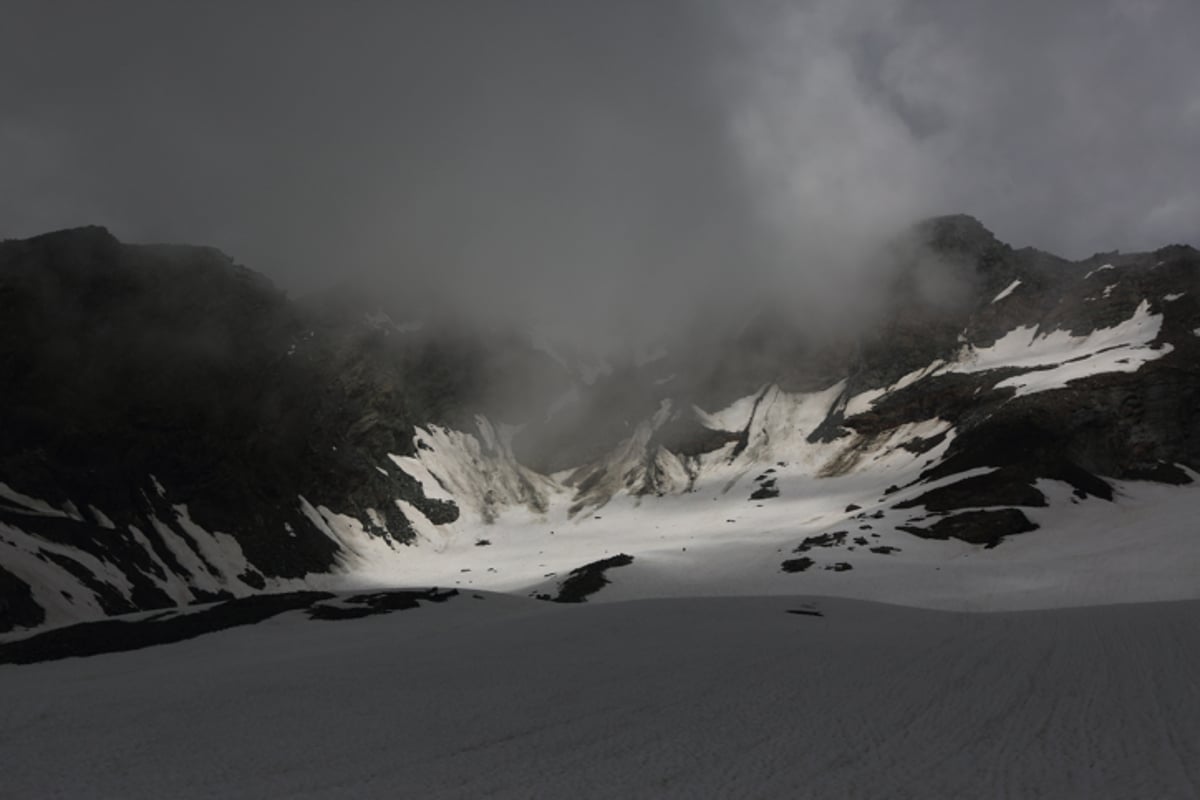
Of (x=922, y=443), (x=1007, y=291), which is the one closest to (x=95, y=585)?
(x=922, y=443)

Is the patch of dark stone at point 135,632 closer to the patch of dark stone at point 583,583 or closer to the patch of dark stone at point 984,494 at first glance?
the patch of dark stone at point 583,583

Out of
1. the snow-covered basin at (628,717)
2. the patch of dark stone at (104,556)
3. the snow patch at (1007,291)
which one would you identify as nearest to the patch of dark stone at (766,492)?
the snow patch at (1007,291)

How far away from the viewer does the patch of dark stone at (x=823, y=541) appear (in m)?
64.2

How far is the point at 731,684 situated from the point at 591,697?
290 cm

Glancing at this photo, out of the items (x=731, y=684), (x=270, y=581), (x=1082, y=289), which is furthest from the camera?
(x=1082, y=289)

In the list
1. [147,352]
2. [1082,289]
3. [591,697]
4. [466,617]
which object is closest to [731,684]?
[591,697]

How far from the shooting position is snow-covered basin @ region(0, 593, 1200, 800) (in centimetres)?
804

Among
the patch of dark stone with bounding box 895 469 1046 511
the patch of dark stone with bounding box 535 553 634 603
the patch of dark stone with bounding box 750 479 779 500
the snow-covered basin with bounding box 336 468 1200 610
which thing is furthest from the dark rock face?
the patch of dark stone with bounding box 895 469 1046 511

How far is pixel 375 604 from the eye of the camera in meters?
31.1

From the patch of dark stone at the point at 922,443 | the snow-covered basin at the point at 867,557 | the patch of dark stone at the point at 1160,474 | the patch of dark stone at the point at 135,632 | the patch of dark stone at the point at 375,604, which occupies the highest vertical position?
the patch of dark stone at the point at 922,443

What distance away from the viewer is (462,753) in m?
9.14

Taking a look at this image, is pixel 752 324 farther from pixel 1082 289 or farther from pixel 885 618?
pixel 885 618

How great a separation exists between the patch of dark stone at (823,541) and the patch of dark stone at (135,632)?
155 feet

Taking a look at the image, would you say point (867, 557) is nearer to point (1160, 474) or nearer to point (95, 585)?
point (1160, 474)
